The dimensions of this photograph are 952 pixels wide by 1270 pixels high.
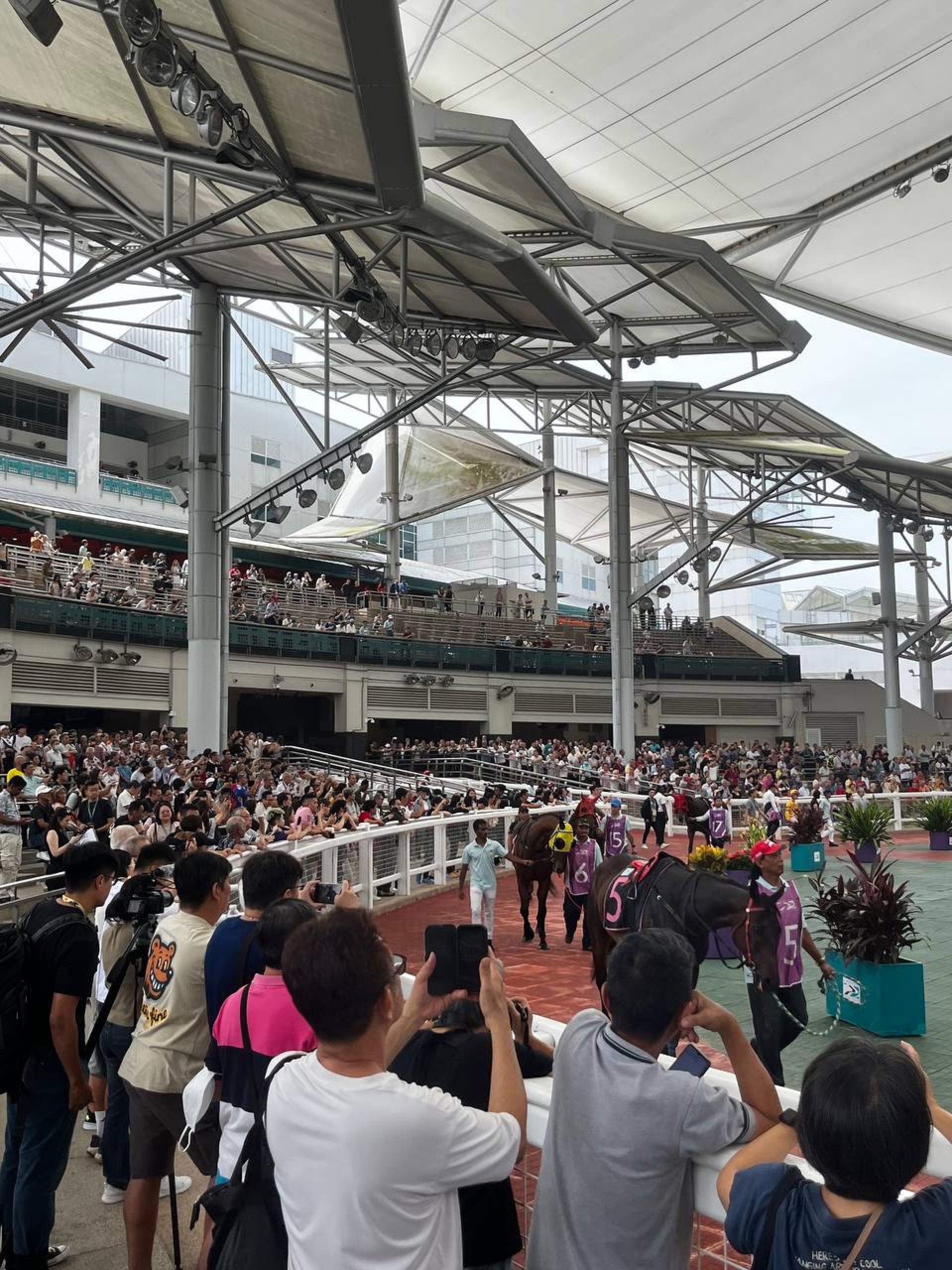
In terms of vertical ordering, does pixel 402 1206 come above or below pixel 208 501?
below

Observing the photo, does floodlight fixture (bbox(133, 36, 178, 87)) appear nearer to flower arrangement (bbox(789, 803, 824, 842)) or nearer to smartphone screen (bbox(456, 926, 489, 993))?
smartphone screen (bbox(456, 926, 489, 993))

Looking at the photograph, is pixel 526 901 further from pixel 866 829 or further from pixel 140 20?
pixel 140 20

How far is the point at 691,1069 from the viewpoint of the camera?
2.68 meters

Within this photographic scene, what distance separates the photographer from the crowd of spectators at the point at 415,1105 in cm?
210

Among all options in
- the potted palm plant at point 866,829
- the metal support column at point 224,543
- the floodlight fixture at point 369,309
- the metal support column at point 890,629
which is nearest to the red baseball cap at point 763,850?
the potted palm plant at point 866,829

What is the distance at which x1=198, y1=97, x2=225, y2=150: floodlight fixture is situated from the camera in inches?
428

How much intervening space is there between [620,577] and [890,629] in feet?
53.3

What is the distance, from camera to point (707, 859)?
10617 millimetres

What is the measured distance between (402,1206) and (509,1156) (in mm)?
263

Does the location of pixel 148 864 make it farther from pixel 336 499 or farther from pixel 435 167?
pixel 336 499

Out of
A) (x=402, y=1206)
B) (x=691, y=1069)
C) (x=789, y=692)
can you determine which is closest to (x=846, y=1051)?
(x=691, y=1069)

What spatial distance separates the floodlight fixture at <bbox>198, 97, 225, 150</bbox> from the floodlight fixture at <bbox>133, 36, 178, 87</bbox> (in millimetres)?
553

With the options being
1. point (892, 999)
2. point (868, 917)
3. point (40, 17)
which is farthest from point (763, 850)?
point (40, 17)

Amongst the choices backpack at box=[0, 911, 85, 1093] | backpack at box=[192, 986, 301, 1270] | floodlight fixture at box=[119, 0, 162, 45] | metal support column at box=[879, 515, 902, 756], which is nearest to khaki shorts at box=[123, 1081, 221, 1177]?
backpack at box=[0, 911, 85, 1093]
